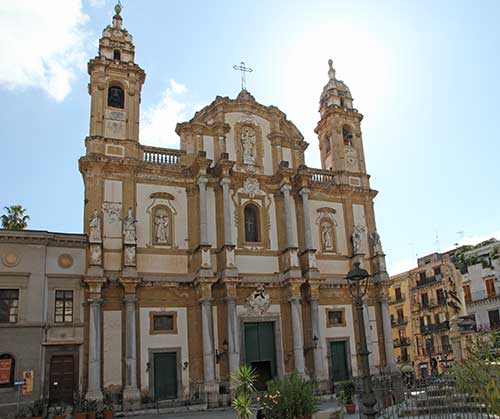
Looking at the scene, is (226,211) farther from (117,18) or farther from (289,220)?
(117,18)

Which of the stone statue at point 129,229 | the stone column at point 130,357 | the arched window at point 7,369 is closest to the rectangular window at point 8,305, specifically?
the arched window at point 7,369

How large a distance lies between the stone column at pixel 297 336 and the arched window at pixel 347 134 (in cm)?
1134

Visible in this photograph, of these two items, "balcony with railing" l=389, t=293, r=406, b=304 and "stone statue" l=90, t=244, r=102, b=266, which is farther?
"balcony with railing" l=389, t=293, r=406, b=304

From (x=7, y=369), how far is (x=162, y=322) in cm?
647

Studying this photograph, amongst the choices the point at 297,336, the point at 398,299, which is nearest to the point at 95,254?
the point at 297,336

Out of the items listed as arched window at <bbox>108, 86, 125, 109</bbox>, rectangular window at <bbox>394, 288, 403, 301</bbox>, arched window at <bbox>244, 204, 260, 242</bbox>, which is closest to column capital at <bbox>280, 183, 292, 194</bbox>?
arched window at <bbox>244, 204, 260, 242</bbox>

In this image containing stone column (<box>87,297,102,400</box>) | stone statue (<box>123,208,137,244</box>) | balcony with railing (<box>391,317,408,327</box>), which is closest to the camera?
stone column (<box>87,297,102,400</box>)

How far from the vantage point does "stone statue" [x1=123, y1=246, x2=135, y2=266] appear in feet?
73.8

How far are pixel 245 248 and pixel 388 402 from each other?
1104cm

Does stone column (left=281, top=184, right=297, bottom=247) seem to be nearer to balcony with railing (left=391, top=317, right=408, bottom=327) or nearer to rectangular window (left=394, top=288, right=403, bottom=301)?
balcony with railing (left=391, top=317, right=408, bottom=327)

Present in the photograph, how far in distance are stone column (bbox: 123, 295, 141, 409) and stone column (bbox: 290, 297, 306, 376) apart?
7.45m

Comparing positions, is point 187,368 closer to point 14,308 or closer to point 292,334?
point 292,334

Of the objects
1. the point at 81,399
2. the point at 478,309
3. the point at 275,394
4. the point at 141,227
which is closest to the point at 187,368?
the point at 81,399

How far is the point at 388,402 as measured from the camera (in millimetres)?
16625
